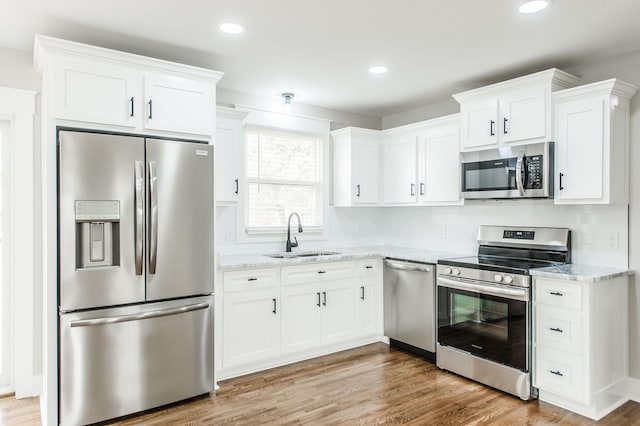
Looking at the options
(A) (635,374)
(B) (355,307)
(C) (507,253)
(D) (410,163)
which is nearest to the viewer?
(A) (635,374)

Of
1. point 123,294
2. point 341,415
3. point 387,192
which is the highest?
point 387,192

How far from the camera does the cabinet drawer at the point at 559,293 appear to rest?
283 centimetres

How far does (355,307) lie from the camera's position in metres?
4.20

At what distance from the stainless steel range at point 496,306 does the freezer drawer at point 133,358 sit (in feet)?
6.46

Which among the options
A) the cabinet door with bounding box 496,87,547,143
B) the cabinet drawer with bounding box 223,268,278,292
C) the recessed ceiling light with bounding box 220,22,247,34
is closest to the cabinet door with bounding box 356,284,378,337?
the cabinet drawer with bounding box 223,268,278,292

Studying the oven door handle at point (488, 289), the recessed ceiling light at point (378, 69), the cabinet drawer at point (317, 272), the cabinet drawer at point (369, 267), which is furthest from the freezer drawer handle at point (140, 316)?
the recessed ceiling light at point (378, 69)

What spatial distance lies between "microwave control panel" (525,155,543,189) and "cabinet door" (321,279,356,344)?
5.98 ft

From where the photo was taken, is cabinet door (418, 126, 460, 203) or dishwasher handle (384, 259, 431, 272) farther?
cabinet door (418, 126, 460, 203)

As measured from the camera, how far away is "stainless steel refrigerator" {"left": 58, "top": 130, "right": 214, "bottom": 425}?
2.63 meters

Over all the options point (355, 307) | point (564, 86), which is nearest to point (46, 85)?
point (355, 307)

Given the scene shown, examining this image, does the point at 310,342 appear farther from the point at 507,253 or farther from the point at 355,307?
the point at 507,253

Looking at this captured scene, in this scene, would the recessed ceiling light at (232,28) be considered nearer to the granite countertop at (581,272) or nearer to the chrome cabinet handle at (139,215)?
the chrome cabinet handle at (139,215)

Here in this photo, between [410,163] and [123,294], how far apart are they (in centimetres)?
302

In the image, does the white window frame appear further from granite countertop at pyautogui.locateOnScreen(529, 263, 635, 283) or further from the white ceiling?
granite countertop at pyautogui.locateOnScreen(529, 263, 635, 283)
